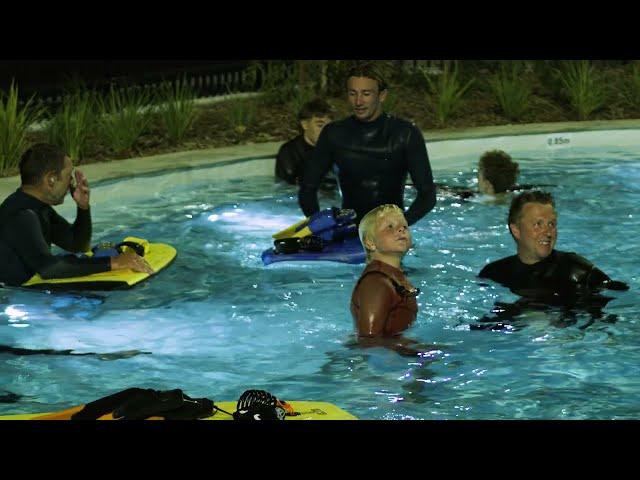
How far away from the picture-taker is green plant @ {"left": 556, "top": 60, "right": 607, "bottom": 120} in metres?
15.2

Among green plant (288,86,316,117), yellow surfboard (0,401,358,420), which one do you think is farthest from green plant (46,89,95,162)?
yellow surfboard (0,401,358,420)

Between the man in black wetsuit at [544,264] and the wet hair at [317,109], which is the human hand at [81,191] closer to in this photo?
the man in black wetsuit at [544,264]

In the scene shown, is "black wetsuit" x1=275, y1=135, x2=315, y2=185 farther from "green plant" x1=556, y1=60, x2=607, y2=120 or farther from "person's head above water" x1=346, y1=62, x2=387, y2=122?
"green plant" x1=556, y1=60, x2=607, y2=120

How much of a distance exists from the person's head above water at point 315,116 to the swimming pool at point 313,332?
0.83 m

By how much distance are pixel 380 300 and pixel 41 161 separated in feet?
8.93

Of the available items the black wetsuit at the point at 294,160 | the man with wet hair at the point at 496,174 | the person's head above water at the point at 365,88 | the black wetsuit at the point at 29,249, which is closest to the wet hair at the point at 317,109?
the black wetsuit at the point at 294,160

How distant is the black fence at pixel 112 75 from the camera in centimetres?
1512

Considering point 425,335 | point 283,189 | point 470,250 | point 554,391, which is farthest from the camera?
point 283,189

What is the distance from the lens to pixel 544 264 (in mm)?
7469

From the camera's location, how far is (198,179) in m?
12.1

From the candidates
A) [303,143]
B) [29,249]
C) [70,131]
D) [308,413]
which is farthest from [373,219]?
[70,131]

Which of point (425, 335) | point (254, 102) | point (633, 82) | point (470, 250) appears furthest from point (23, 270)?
point (633, 82)
